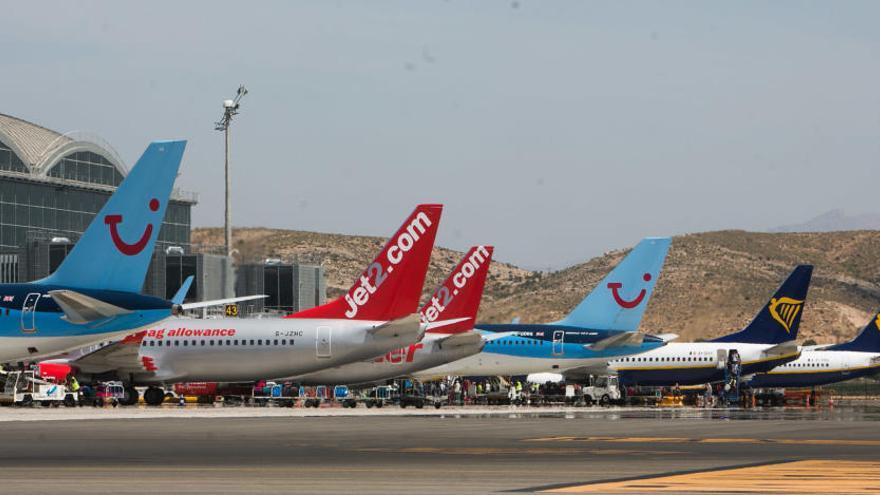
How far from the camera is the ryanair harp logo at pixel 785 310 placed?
263 ft

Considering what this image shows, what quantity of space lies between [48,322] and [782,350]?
4593cm

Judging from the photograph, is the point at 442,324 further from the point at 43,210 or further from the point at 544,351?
the point at 43,210

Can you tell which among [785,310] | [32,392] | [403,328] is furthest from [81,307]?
[785,310]

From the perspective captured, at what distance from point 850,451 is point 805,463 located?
400 cm

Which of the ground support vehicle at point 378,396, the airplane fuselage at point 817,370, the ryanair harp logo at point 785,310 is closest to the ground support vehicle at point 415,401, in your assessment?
the ground support vehicle at point 378,396

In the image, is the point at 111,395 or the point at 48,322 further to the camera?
the point at 111,395

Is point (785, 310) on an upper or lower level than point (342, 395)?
upper

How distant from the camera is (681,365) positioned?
79062 millimetres

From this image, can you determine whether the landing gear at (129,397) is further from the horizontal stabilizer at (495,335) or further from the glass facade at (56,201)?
the glass facade at (56,201)

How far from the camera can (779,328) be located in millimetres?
79875

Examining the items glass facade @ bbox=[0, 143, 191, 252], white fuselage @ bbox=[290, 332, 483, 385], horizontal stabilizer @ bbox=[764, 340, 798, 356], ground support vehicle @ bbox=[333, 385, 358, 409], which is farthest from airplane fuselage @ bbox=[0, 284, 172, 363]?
glass facade @ bbox=[0, 143, 191, 252]

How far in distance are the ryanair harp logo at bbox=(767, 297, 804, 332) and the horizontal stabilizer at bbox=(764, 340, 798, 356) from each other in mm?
2122

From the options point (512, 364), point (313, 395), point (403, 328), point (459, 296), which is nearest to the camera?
point (403, 328)

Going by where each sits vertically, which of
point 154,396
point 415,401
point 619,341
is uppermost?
point 619,341
